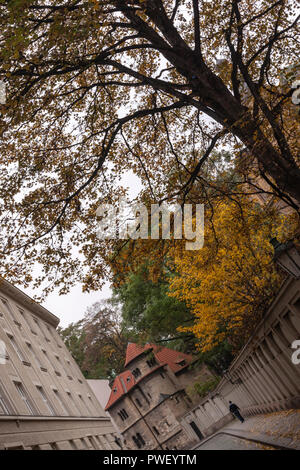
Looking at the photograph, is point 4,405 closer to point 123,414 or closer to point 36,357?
point 36,357

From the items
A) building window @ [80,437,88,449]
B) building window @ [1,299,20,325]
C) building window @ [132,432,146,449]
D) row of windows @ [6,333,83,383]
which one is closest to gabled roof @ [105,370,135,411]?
building window @ [132,432,146,449]

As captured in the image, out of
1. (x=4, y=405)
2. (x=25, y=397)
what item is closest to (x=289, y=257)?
(x=4, y=405)

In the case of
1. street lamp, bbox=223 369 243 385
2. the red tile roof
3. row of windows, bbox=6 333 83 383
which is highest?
row of windows, bbox=6 333 83 383

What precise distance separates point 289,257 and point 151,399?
41.9 meters

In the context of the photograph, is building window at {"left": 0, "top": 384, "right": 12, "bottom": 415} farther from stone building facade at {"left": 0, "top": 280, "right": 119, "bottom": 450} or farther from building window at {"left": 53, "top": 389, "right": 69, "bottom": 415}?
building window at {"left": 53, "top": 389, "right": 69, "bottom": 415}

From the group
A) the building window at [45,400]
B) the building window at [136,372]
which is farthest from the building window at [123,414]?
the building window at [45,400]

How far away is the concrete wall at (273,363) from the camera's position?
35.1ft

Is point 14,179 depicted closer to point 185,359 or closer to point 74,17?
point 74,17

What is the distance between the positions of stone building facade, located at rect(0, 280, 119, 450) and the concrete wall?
31.0 ft

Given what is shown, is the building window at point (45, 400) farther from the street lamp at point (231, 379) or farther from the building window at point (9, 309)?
the street lamp at point (231, 379)

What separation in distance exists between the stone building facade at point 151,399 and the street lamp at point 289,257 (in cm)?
3694

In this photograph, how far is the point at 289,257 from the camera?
29.9 ft

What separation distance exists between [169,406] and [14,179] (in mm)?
41384

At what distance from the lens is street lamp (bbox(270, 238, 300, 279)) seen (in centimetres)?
891
